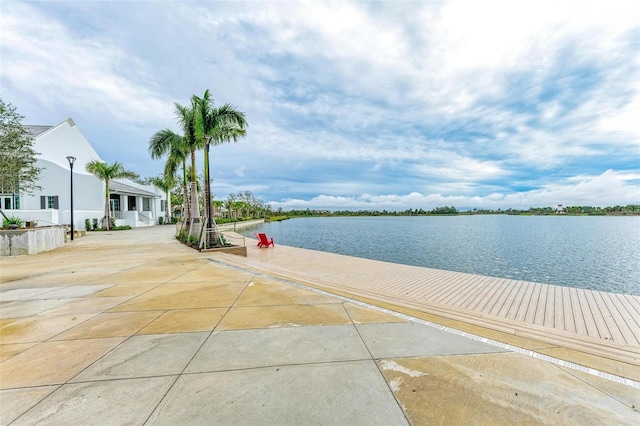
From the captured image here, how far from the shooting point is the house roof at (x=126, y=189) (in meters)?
30.0

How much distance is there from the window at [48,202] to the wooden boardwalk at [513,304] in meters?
24.9

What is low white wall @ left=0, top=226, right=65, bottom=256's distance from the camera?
11398mm

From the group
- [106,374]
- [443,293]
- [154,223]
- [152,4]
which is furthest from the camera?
[154,223]

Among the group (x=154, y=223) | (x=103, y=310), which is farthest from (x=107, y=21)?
(x=154, y=223)

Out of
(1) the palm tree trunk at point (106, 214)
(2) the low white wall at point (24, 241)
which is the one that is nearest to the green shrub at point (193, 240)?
(2) the low white wall at point (24, 241)

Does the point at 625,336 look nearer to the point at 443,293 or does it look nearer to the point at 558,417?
the point at 443,293

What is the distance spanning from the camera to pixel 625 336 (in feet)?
15.0

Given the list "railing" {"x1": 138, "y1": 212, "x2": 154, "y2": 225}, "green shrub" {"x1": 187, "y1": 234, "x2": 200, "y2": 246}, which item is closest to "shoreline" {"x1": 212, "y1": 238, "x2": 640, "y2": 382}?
"green shrub" {"x1": 187, "y1": 234, "x2": 200, "y2": 246}

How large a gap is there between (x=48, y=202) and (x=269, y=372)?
31461 mm

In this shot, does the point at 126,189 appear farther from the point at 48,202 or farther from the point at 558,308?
the point at 558,308

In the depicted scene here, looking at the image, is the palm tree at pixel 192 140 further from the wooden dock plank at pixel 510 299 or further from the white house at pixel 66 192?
the wooden dock plank at pixel 510 299

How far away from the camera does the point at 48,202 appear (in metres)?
24.1

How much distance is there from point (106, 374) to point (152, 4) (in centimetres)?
1439

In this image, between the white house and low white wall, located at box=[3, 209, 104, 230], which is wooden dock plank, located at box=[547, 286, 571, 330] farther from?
the white house
